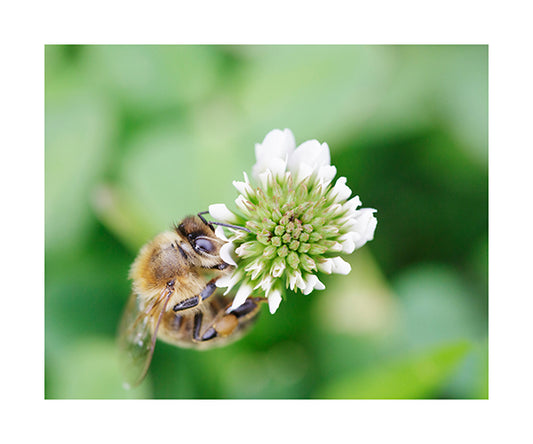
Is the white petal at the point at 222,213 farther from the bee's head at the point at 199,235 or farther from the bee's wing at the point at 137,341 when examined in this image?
the bee's wing at the point at 137,341

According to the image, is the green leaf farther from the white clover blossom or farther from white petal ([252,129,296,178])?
white petal ([252,129,296,178])

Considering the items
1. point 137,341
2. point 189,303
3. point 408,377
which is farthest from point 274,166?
point 408,377

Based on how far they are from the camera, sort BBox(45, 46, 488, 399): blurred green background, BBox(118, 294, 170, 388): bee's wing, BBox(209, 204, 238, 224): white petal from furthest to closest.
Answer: BBox(45, 46, 488, 399): blurred green background
BBox(118, 294, 170, 388): bee's wing
BBox(209, 204, 238, 224): white petal

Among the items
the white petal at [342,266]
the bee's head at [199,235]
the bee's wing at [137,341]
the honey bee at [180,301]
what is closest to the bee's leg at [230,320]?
the honey bee at [180,301]

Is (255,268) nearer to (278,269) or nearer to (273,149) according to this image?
(278,269)

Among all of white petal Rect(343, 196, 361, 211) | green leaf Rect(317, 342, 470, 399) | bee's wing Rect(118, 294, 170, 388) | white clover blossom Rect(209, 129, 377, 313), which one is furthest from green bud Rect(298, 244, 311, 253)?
green leaf Rect(317, 342, 470, 399)

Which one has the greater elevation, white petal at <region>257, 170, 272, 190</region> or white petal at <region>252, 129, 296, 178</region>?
white petal at <region>252, 129, 296, 178</region>
